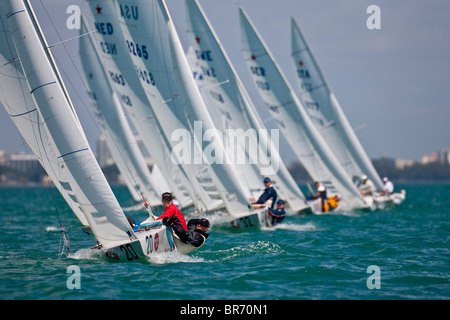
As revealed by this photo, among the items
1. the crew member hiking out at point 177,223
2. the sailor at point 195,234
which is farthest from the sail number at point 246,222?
the crew member hiking out at point 177,223

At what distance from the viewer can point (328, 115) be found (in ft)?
90.5

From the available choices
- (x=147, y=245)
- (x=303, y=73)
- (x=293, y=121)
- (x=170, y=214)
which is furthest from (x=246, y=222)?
(x=303, y=73)

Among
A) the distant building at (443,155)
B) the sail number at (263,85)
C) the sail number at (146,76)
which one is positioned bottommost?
the distant building at (443,155)

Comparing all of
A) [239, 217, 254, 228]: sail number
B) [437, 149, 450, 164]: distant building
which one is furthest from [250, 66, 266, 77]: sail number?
[437, 149, 450, 164]: distant building

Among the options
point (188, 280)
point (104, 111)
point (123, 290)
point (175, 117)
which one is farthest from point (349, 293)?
point (104, 111)

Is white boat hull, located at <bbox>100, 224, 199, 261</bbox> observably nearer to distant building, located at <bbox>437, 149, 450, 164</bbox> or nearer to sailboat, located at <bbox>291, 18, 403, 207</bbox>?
sailboat, located at <bbox>291, 18, 403, 207</bbox>

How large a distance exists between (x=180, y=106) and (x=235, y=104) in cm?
367

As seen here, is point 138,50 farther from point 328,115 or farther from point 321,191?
point 328,115

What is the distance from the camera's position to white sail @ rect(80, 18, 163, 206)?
79.5 ft

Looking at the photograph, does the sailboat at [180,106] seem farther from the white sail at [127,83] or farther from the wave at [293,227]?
the white sail at [127,83]

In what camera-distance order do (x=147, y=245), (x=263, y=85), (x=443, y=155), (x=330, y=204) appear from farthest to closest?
(x=443, y=155) → (x=263, y=85) → (x=330, y=204) → (x=147, y=245)

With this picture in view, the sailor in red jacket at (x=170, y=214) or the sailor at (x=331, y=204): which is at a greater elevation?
the sailor in red jacket at (x=170, y=214)

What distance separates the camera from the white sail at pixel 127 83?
19250 millimetres
